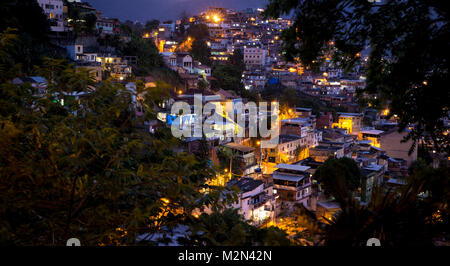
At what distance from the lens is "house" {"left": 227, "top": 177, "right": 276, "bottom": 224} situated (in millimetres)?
11336

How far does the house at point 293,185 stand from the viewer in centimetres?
1349

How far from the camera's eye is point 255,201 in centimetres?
1170

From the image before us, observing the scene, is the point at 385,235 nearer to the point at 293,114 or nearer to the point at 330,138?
the point at 330,138

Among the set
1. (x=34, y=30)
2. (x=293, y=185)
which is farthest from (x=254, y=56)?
(x=293, y=185)

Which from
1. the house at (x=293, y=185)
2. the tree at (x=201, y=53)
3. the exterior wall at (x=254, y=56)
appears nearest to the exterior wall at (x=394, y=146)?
the house at (x=293, y=185)

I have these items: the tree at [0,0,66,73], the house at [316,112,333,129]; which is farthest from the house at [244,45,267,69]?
the tree at [0,0,66,73]

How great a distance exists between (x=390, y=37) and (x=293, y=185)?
11311mm

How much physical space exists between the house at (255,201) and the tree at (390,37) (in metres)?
8.59

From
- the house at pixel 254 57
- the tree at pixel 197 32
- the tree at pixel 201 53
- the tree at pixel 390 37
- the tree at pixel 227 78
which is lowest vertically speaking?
the tree at pixel 390 37

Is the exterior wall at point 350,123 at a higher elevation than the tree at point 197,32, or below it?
below

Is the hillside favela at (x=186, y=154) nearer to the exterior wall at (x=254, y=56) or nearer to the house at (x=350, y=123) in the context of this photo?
the house at (x=350, y=123)

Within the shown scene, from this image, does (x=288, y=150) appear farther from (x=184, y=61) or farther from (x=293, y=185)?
(x=184, y=61)

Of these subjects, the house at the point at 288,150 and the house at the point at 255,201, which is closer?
the house at the point at 255,201
